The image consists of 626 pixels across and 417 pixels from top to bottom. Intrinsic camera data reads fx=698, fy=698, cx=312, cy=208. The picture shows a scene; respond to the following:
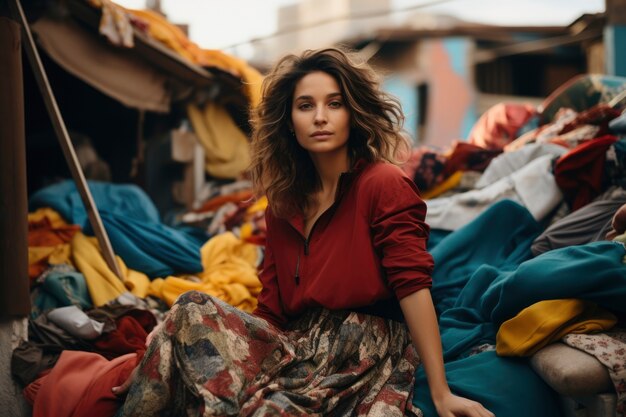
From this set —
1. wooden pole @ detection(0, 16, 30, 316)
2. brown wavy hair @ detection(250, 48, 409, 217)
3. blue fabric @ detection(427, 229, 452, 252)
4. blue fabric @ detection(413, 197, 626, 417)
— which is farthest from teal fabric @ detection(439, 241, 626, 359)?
wooden pole @ detection(0, 16, 30, 316)

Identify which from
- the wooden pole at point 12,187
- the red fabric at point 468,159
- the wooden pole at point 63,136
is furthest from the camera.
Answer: the red fabric at point 468,159

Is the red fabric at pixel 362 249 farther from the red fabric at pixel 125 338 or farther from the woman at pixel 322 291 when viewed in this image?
the red fabric at pixel 125 338

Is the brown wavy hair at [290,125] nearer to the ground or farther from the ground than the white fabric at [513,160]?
farther from the ground

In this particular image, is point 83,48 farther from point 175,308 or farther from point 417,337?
point 417,337

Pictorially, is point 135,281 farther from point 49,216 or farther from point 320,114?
point 320,114

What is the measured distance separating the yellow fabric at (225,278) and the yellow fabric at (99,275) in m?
0.11

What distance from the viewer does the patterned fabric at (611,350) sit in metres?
2.21

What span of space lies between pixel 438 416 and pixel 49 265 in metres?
2.80

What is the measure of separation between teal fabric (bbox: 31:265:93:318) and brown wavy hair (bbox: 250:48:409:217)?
1562 mm

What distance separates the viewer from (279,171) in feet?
9.66

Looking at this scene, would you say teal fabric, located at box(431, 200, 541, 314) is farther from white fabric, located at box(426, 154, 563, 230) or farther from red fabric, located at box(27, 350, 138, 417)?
red fabric, located at box(27, 350, 138, 417)

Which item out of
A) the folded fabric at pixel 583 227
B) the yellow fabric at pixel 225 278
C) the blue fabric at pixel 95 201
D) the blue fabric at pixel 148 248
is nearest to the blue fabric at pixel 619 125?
the folded fabric at pixel 583 227

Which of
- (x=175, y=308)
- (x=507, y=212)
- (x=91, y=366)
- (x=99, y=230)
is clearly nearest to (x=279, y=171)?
(x=175, y=308)

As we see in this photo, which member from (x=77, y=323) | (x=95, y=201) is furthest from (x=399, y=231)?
(x=95, y=201)
